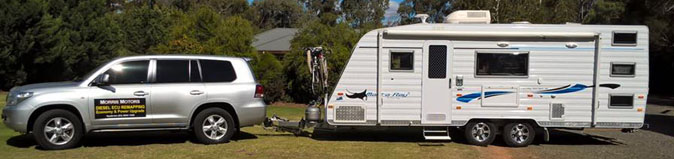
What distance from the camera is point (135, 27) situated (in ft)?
93.5

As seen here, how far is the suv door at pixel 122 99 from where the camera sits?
8.39m

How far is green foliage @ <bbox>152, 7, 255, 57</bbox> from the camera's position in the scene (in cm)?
1983

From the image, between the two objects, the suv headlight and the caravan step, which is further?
the caravan step

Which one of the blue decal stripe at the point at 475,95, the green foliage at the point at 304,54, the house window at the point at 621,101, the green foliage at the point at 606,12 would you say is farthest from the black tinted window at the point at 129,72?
the green foliage at the point at 606,12

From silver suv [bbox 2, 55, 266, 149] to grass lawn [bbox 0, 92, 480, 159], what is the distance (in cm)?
34

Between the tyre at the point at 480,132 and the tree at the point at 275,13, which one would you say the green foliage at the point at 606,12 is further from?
the tree at the point at 275,13

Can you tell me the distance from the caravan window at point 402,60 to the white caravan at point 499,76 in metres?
0.02

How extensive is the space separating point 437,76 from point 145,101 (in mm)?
5023

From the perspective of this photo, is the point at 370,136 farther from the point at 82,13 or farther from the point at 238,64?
the point at 82,13

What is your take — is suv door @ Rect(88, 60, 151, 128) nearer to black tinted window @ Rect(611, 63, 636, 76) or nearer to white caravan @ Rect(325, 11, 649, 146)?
white caravan @ Rect(325, 11, 649, 146)

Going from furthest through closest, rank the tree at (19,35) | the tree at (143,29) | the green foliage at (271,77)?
the tree at (143,29)
the green foliage at (271,77)
the tree at (19,35)

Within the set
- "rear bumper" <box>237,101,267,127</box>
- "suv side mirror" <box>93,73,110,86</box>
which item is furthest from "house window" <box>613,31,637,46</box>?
"suv side mirror" <box>93,73,110,86</box>

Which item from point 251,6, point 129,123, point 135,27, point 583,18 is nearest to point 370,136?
point 129,123

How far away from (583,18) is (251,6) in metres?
36.5
